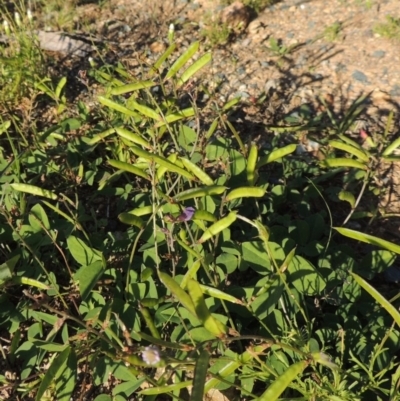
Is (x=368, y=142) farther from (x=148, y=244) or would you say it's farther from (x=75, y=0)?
(x=75, y=0)

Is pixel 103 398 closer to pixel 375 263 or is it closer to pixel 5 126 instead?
pixel 375 263

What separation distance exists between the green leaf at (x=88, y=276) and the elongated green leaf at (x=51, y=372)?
0.16 meters

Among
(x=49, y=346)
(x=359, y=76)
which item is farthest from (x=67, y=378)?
(x=359, y=76)

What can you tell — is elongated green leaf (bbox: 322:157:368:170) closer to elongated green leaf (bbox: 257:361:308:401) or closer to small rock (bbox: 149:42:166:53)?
elongated green leaf (bbox: 257:361:308:401)

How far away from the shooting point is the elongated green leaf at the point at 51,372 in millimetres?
1220

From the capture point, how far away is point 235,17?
9.18ft

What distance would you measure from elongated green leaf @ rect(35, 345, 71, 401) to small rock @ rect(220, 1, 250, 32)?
2.03 m

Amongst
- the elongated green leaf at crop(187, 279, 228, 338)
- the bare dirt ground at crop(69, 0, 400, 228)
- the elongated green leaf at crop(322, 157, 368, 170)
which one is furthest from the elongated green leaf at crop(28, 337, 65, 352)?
the bare dirt ground at crop(69, 0, 400, 228)

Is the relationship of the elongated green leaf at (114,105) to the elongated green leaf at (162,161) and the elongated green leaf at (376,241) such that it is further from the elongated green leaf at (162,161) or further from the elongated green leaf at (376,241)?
the elongated green leaf at (376,241)

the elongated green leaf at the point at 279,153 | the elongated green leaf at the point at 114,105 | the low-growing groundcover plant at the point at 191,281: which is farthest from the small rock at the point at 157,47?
the elongated green leaf at the point at 279,153

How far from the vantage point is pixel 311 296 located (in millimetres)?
1512

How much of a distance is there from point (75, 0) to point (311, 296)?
2.45m

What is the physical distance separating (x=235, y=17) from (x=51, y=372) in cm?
217

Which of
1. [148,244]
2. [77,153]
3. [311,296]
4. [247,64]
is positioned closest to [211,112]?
[247,64]
